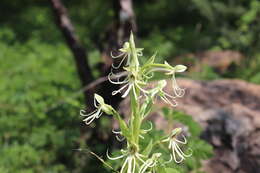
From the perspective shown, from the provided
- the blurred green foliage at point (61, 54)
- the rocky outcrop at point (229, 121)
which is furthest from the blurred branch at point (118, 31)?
the rocky outcrop at point (229, 121)

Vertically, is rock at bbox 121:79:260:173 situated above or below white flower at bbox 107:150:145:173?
below

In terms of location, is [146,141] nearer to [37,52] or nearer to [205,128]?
[205,128]

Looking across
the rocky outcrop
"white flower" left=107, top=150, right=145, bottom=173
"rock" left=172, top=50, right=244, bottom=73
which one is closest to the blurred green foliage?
"rock" left=172, top=50, right=244, bottom=73

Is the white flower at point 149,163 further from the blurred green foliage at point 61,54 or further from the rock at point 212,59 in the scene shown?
the rock at point 212,59

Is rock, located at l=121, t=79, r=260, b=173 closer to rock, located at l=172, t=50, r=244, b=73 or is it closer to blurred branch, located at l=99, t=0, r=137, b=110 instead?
blurred branch, located at l=99, t=0, r=137, b=110

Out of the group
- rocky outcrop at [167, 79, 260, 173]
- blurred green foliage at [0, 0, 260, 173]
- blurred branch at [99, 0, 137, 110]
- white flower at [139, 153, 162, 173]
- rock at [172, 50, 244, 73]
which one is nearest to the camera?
white flower at [139, 153, 162, 173]

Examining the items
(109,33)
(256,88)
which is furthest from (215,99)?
(109,33)

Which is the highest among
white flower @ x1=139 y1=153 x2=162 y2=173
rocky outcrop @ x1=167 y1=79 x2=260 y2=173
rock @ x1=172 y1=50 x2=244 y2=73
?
white flower @ x1=139 y1=153 x2=162 y2=173

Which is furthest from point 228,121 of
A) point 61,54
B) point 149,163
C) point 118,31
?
point 61,54
